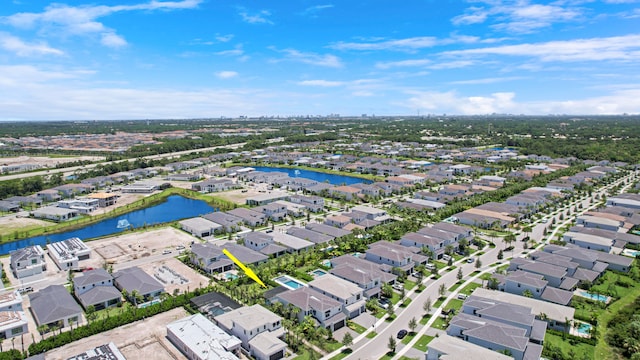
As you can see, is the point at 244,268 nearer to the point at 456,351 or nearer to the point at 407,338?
the point at 407,338

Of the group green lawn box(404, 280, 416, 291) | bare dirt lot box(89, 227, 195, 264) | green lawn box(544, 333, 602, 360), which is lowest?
green lawn box(544, 333, 602, 360)

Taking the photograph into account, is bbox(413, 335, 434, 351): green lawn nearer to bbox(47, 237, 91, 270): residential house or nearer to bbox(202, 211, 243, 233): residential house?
bbox(202, 211, 243, 233): residential house

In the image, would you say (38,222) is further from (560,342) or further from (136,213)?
(560,342)

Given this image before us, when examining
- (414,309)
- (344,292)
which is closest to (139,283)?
(344,292)

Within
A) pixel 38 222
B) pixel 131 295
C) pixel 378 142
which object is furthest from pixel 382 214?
pixel 378 142

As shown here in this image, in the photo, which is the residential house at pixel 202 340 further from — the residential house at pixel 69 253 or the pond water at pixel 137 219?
the pond water at pixel 137 219

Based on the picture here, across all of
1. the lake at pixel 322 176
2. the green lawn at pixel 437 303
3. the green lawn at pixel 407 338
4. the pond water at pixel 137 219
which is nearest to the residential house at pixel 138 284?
the pond water at pixel 137 219

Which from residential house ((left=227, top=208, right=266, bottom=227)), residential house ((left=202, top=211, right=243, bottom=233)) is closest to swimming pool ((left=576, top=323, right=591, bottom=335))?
residential house ((left=227, top=208, right=266, bottom=227))
